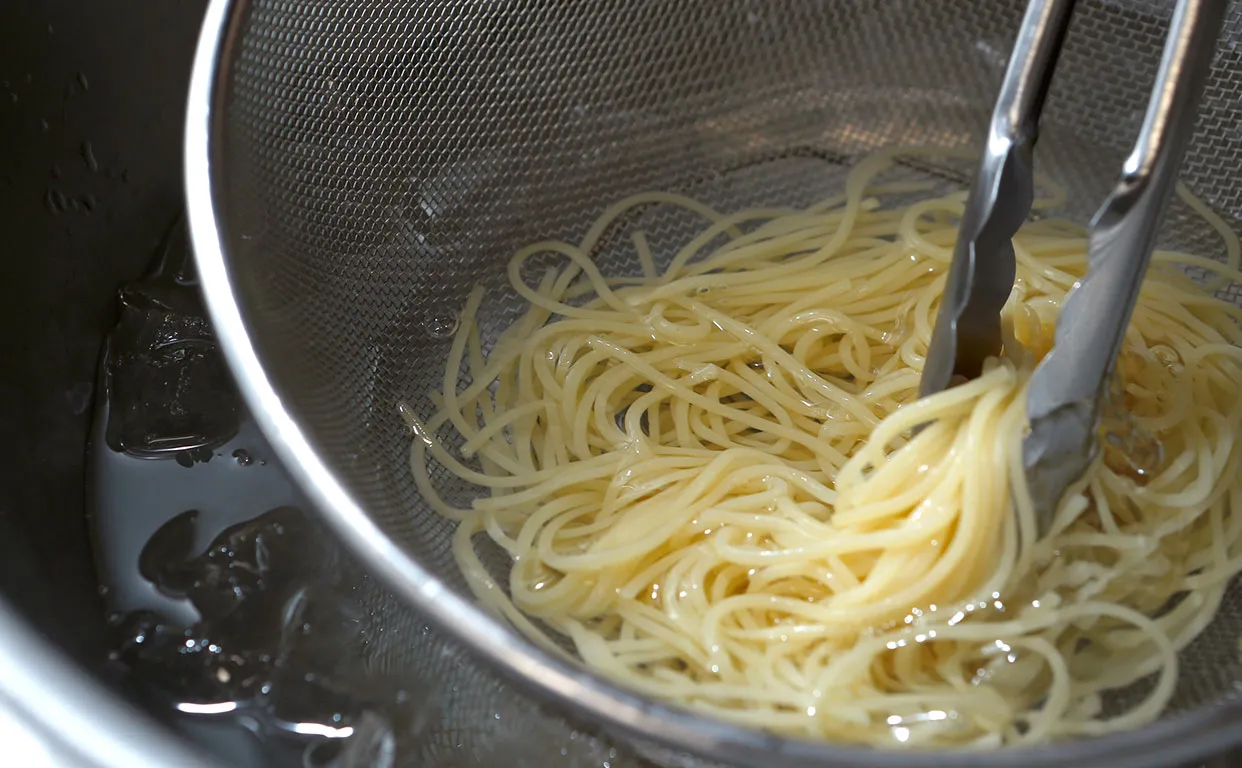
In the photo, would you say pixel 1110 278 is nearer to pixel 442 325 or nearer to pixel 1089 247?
pixel 1089 247

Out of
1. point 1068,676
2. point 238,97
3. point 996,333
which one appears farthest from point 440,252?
point 1068,676

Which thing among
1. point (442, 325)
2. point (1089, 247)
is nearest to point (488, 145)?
point (442, 325)

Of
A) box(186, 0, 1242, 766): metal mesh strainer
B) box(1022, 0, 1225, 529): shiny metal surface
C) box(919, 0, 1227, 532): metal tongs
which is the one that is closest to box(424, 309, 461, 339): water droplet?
box(186, 0, 1242, 766): metal mesh strainer

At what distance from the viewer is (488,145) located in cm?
142

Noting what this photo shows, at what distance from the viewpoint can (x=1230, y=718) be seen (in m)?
0.77

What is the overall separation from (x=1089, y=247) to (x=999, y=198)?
3.5 inches

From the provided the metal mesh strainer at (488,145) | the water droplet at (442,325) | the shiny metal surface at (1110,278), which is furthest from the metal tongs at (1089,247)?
the water droplet at (442,325)

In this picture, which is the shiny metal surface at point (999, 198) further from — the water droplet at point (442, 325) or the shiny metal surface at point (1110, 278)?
the water droplet at point (442, 325)

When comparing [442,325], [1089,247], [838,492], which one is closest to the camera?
[1089,247]

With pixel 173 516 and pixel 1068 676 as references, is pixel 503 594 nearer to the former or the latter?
pixel 173 516

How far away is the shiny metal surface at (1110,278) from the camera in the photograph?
78cm

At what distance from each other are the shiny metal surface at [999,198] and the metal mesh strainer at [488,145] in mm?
380

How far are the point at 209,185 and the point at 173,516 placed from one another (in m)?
0.39

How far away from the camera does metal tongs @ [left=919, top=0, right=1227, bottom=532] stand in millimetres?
793
